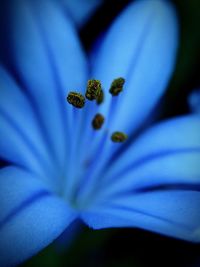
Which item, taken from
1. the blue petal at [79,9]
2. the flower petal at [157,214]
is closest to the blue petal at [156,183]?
the flower petal at [157,214]

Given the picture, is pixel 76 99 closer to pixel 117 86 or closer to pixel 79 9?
pixel 117 86

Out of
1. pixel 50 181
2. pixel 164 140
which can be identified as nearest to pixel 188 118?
pixel 164 140

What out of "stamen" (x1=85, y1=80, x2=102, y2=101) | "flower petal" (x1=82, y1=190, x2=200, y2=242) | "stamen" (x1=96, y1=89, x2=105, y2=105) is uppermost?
"stamen" (x1=85, y1=80, x2=102, y2=101)

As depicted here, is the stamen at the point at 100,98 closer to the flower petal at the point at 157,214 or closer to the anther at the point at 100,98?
the anther at the point at 100,98

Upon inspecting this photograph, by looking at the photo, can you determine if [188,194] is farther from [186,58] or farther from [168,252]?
[186,58]

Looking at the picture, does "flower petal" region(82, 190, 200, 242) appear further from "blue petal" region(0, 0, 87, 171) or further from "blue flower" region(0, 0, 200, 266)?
"blue petal" region(0, 0, 87, 171)

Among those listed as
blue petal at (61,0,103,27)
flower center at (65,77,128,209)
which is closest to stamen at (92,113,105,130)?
flower center at (65,77,128,209)
